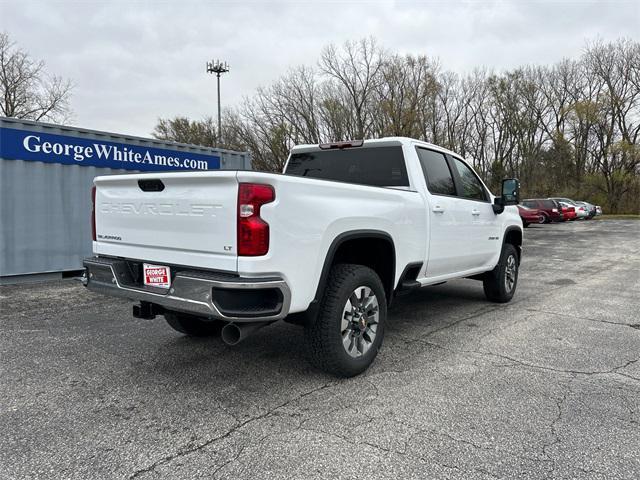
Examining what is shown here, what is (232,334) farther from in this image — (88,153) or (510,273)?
(88,153)

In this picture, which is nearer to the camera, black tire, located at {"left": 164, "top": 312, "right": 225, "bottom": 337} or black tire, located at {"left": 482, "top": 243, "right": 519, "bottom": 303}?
black tire, located at {"left": 164, "top": 312, "right": 225, "bottom": 337}

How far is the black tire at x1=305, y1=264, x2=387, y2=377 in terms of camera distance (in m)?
3.37

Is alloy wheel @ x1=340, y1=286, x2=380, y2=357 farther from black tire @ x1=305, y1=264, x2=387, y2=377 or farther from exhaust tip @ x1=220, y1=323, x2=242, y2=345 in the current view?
exhaust tip @ x1=220, y1=323, x2=242, y2=345

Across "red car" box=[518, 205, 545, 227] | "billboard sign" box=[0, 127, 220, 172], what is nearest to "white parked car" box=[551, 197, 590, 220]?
"red car" box=[518, 205, 545, 227]

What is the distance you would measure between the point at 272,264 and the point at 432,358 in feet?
6.55

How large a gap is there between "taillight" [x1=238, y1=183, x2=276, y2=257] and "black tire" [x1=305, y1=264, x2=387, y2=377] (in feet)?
2.67

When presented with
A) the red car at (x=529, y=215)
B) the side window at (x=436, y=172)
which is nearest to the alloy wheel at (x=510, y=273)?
the side window at (x=436, y=172)

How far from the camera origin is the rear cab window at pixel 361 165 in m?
4.59

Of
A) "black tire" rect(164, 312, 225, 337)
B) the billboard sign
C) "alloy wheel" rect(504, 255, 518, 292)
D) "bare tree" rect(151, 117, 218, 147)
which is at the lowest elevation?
"black tire" rect(164, 312, 225, 337)

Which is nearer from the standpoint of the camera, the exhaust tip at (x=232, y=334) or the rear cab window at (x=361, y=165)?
the exhaust tip at (x=232, y=334)

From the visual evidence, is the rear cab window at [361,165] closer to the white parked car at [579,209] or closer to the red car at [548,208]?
the red car at [548,208]

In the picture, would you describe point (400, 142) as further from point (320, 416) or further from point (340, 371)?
point (320, 416)

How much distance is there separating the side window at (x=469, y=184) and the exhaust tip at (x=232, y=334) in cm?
336

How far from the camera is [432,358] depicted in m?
4.11
